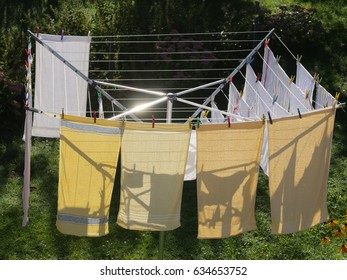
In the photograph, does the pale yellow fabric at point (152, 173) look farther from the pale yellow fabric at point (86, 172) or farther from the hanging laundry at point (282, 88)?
the hanging laundry at point (282, 88)

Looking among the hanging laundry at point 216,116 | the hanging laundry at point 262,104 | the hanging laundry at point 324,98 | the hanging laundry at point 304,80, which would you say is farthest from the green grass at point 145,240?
the hanging laundry at point 324,98

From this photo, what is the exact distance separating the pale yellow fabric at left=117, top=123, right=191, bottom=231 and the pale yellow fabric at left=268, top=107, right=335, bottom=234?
2.30ft

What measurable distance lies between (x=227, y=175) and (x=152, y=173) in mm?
569

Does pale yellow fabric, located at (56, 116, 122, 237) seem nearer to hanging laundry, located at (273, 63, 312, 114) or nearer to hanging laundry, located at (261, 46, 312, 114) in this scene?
hanging laundry, located at (261, 46, 312, 114)

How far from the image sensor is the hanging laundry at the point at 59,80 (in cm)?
857

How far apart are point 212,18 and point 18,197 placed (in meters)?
3.93

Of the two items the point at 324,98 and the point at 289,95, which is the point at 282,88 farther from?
the point at 324,98

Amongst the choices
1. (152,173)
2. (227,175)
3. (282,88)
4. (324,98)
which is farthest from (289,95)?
(152,173)

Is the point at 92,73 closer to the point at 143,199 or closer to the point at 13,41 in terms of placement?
the point at 13,41

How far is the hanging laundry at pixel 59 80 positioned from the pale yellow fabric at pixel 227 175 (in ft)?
7.39

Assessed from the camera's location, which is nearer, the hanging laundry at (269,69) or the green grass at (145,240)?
the hanging laundry at (269,69)

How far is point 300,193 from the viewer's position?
6.88 m

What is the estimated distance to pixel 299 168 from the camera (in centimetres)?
680

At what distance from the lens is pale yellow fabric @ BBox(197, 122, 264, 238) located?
663 cm
